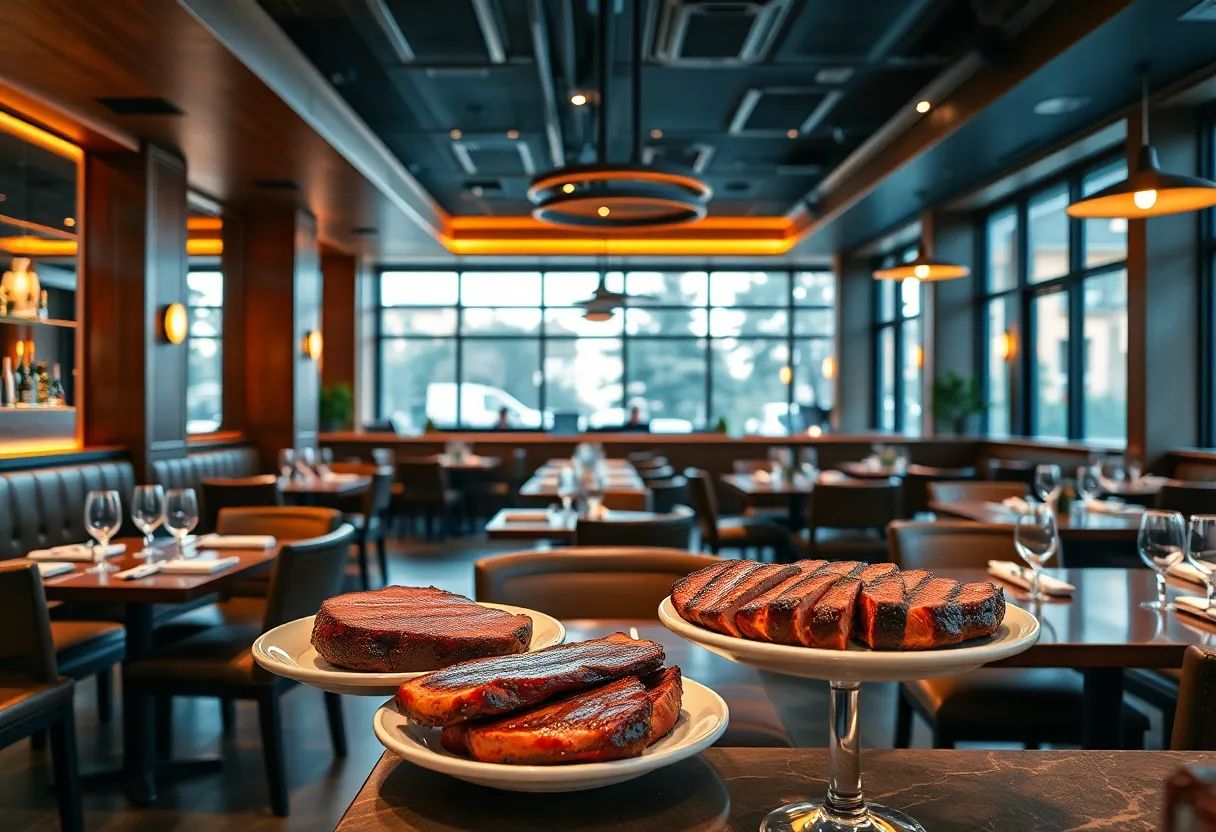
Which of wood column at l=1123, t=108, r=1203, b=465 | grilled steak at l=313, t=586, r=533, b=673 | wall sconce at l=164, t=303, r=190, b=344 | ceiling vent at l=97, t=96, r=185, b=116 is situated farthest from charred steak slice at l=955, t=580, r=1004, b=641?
wood column at l=1123, t=108, r=1203, b=465

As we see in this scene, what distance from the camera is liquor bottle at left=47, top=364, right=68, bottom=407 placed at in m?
6.04

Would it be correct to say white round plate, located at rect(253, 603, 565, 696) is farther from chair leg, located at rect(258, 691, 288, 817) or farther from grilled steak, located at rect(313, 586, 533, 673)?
chair leg, located at rect(258, 691, 288, 817)

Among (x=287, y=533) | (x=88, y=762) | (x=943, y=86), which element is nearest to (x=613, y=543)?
(x=287, y=533)

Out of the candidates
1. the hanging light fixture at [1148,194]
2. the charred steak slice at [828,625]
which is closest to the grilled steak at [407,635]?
the charred steak slice at [828,625]

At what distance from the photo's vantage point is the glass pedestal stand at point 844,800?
0.73m

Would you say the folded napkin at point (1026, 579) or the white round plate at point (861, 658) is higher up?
the white round plate at point (861, 658)

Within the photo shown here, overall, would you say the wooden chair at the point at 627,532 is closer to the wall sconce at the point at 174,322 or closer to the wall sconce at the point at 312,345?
the wall sconce at the point at 174,322

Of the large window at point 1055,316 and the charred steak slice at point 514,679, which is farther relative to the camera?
the large window at point 1055,316

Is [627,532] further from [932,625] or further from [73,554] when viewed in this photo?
[932,625]

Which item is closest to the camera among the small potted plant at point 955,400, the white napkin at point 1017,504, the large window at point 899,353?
the white napkin at point 1017,504

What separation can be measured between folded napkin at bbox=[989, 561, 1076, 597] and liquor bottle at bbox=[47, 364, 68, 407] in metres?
5.81

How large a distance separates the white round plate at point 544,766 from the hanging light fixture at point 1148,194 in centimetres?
374

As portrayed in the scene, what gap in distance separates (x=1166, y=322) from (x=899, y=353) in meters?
6.00

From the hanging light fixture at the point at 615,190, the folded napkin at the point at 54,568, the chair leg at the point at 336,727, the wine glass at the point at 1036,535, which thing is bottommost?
the chair leg at the point at 336,727
